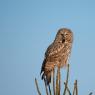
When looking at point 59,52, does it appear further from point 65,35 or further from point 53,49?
point 65,35

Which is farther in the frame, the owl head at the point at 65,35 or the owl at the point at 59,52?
the owl head at the point at 65,35

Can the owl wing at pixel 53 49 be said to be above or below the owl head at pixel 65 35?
below

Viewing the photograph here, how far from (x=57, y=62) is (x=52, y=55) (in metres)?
0.34

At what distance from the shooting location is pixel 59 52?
401 inches

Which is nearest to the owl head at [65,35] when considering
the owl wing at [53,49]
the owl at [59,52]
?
the owl at [59,52]

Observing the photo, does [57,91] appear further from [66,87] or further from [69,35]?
[69,35]

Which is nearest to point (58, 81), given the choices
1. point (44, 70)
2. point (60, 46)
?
point (44, 70)

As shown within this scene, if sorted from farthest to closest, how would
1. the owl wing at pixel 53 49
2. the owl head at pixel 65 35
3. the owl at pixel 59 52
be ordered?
the owl head at pixel 65 35, the owl wing at pixel 53 49, the owl at pixel 59 52

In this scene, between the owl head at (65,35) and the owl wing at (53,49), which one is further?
the owl head at (65,35)

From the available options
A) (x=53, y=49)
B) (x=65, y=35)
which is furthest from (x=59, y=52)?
(x=65, y=35)

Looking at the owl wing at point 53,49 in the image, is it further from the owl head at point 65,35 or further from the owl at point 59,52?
the owl head at point 65,35

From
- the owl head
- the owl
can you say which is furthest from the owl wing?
the owl head

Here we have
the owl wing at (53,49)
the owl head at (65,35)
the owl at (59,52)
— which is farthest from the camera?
the owl head at (65,35)

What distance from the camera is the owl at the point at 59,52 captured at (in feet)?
30.2
